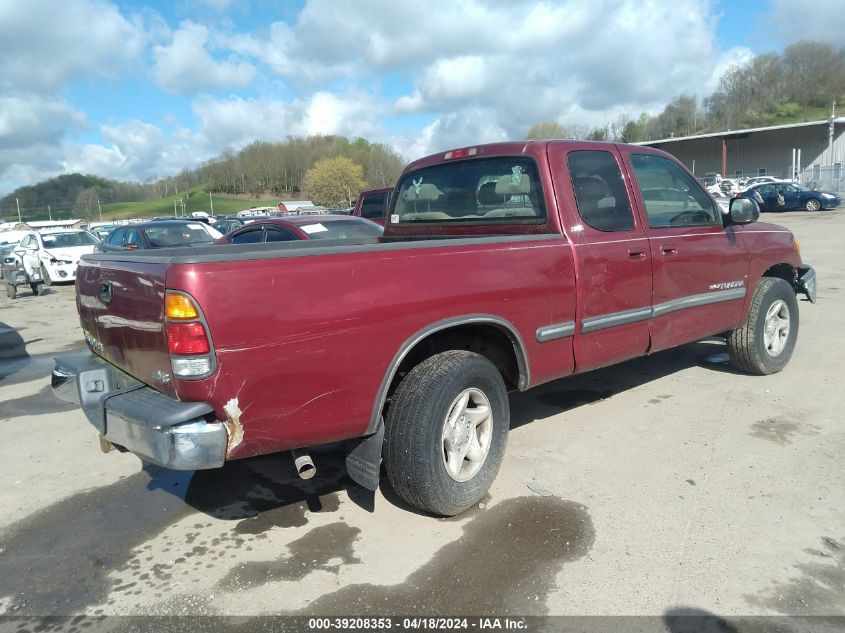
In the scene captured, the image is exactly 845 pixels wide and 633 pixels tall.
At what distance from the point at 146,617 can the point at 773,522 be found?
9.93 ft

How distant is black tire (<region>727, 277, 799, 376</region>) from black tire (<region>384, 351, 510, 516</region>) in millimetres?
3082

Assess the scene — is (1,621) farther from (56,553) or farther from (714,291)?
(714,291)

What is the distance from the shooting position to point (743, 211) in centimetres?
482

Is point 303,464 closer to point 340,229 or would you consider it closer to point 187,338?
point 187,338

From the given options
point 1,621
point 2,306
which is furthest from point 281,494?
point 2,306

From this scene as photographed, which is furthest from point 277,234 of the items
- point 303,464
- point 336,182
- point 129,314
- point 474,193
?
point 336,182

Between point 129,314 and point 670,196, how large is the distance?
12.3ft

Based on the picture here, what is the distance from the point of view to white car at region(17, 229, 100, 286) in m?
15.8

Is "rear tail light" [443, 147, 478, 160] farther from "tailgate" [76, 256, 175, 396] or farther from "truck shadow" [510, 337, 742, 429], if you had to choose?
"tailgate" [76, 256, 175, 396]

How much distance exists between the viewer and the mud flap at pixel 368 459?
3045 mm

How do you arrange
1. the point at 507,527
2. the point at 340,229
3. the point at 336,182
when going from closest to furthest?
the point at 507,527, the point at 340,229, the point at 336,182

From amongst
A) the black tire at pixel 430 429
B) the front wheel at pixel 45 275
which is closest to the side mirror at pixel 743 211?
the black tire at pixel 430 429

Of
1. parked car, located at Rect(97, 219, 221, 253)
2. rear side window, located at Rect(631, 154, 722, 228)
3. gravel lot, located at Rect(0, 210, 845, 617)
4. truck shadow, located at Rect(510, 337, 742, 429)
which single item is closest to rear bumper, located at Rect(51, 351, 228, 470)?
gravel lot, located at Rect(0, 210, 845, 617)

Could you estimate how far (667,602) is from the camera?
Answer: 2.65 metres
